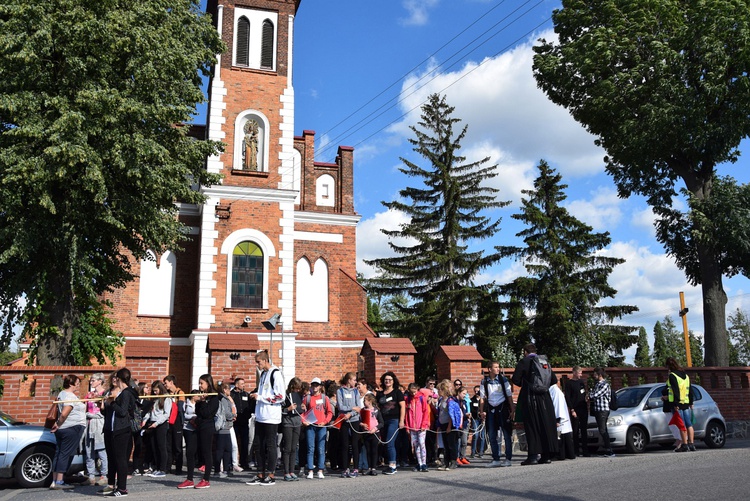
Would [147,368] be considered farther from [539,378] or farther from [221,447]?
[539,378]

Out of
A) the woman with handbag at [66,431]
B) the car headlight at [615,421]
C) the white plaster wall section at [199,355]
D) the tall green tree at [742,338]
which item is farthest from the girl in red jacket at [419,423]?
the tall green tree at [742,338]

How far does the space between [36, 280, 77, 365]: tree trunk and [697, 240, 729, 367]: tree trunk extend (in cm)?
1775

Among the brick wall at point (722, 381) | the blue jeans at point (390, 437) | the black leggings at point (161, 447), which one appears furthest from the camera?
the brick wall at point (722, 381)

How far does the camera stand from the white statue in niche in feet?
76.0

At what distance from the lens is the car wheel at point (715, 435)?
13492 mm

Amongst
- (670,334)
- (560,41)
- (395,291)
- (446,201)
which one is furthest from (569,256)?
(670,334)

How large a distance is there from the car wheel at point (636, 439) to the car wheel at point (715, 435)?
5.67 ft

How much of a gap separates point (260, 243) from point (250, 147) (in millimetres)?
3635

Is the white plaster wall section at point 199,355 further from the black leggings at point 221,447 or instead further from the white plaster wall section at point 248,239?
the black leggings at point 221,447

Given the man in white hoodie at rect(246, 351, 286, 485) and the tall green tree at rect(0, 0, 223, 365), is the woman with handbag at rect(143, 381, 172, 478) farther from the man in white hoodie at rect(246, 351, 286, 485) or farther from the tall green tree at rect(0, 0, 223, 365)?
the tall green tree at rect(0, 0, 223, 365)

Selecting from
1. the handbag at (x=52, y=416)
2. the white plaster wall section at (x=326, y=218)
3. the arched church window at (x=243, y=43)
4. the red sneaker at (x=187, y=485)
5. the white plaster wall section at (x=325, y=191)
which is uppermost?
the arched church window at (x=243, y=43)

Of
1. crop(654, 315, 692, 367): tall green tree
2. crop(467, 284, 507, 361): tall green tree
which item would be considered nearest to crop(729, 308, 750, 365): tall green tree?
crop(654, 315, 692, 367): tall green tree

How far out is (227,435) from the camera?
34.4 feet

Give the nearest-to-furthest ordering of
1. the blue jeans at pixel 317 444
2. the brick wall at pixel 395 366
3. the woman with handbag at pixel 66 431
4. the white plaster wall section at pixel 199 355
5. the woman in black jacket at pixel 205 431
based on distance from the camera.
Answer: the woman in black jacket at pixel 205 431, the woman with handbag at pixel 66 431, the blue jeans at pixel 317 444, the brick wall at pixel 395 366, the white plaster wall section at pixel 199 355
